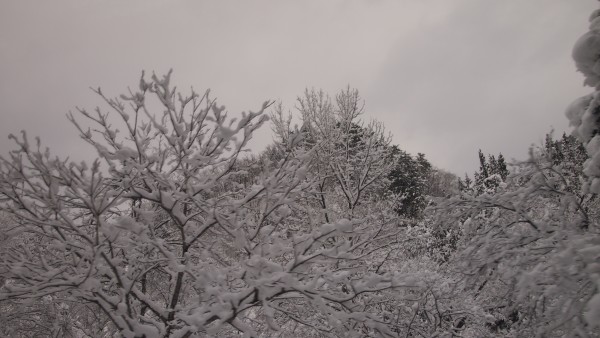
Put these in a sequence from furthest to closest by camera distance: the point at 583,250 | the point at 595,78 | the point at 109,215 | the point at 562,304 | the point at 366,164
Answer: the point at 366,164 → the point at 109,215 → the point at 595,78 → the point at 562,304 → the point at 583,250

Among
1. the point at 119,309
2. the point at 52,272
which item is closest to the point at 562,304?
the point at 119,309

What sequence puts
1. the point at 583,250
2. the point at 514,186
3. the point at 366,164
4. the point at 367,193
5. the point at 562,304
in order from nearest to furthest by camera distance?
the point at 583,250, the point at 562,304, the point at 514,186, the point at 366,164, the point at 367,193

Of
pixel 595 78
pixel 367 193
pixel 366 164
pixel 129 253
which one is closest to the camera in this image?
pixel 595 78

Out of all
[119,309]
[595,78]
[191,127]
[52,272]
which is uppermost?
[191,127]

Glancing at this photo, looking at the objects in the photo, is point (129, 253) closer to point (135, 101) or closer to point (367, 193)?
point (135, 101)

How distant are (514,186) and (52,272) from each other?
432cm

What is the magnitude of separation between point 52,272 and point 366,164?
799 centimetres

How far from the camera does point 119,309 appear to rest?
8.66 ft

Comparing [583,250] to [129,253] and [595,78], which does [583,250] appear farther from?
[129,253]

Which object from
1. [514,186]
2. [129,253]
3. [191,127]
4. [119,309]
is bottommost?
[119,309]

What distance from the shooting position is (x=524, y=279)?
2.06 metres

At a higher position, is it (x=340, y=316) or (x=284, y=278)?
(x=284, y=278)

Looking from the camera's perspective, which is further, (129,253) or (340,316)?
(129,253)

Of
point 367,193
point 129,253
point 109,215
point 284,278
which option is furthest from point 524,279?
point 367,193
